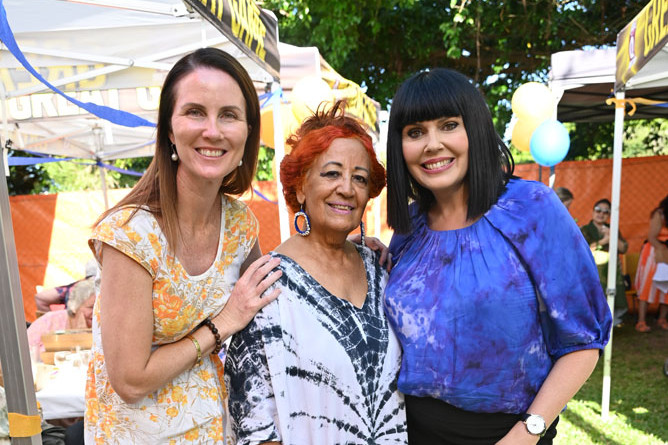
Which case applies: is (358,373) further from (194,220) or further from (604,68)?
(604,68)

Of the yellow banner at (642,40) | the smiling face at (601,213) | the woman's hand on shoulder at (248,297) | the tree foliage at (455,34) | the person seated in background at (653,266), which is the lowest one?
the person seated in background at (653,266)

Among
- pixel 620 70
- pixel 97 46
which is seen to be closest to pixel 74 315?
pixel 97 46

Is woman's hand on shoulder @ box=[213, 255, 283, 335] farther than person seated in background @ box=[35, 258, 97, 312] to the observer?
No

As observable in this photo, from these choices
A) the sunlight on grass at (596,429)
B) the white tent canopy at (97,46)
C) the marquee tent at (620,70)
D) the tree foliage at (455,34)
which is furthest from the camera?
the tree foliage at (455,34)

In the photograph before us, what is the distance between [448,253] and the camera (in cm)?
166

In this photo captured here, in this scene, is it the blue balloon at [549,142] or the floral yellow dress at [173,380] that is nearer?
the floral yellow dress at [173,380]

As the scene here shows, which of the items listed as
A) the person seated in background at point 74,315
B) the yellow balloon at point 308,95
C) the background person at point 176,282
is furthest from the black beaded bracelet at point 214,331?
the person seated in background at point 74,315

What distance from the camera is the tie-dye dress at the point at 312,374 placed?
152cm

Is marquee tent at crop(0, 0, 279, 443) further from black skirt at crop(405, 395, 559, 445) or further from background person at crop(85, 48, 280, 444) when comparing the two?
black skirt at crop(405, 395, 559, 445)

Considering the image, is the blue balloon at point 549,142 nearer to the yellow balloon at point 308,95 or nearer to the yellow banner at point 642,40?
the yellow banner at point 642,40

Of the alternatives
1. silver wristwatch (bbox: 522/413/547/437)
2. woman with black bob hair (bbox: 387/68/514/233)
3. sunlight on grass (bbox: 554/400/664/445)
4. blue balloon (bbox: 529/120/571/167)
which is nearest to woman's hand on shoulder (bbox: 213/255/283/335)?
woman with black bob hair (bbox: 387/68/514/233)

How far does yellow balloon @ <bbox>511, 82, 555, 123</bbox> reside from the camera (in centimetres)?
565

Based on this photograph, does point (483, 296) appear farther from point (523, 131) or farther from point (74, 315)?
point (523, 131)

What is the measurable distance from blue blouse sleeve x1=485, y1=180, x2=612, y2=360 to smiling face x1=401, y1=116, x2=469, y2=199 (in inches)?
8.2
